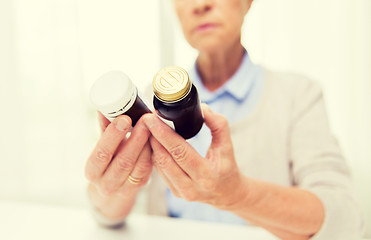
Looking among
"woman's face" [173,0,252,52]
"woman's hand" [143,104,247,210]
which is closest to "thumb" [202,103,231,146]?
"woman's hand" [143,104,247,210]

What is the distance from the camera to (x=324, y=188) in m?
0.38

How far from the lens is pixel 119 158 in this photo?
260 millimetres

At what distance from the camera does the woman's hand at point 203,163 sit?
0.24 meters

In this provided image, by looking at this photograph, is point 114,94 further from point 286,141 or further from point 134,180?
point 286,141

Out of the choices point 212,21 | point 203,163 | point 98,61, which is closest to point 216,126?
point 203,163

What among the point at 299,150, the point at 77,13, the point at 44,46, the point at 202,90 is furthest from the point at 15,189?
the point at 299,150

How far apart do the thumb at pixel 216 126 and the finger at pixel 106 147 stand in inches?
3.0

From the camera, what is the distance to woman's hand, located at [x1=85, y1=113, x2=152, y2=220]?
0.23 metres

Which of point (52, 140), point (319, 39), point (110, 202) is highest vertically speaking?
point (319, 39)

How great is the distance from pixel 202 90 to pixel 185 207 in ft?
0.76

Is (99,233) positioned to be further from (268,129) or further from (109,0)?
(109,0)

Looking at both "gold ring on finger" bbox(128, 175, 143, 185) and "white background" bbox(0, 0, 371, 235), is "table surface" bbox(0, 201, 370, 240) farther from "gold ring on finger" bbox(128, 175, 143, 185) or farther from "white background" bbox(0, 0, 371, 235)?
"white background" bbox(0, 0, 371, 235)

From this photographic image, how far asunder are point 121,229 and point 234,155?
27 cm

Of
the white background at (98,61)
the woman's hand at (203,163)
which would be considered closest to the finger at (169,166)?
the woman's hand at (203,163)
